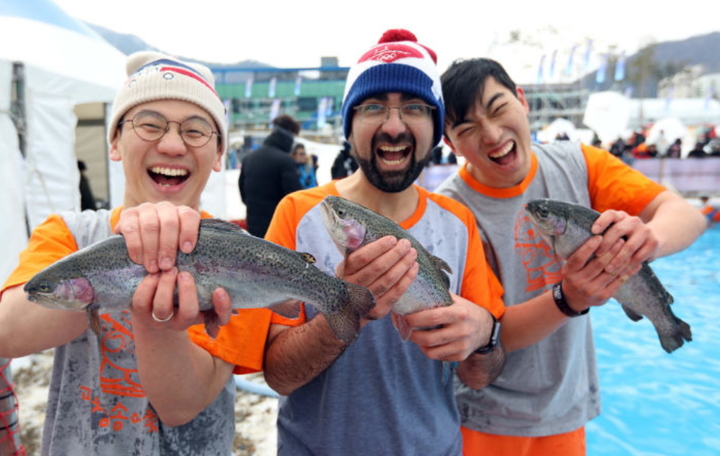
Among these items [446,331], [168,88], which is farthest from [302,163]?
[446,331]

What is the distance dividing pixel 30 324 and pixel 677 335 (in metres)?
3.23

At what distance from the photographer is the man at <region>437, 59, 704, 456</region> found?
260 centimetres

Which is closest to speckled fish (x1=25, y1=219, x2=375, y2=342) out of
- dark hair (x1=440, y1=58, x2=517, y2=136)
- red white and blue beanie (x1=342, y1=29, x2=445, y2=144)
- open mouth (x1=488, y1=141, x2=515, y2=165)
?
red white and blue beanie (x1=342, y1=29, x2=445, y2=144)

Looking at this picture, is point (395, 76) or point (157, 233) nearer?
point (157, 233)

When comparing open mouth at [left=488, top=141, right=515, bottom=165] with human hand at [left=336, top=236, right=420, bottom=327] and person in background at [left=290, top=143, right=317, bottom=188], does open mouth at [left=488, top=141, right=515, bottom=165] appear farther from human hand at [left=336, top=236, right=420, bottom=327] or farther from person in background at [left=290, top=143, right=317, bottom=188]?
person in background at [left=290, top=143, right=317, bottom=188]

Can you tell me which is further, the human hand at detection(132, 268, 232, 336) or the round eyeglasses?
the round eyeglasses

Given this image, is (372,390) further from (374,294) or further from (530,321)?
(530,321)

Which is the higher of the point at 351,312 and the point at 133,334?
the point at 351,312

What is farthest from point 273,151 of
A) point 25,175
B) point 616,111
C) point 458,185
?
point 616,111

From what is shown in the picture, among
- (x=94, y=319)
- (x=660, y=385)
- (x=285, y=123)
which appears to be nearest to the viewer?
(x=94, y=319)

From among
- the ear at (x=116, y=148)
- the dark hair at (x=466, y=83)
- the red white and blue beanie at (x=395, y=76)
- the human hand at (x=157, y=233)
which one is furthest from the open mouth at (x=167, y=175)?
the dark hair at (x=466, y=83)

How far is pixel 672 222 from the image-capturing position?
8.22 ft

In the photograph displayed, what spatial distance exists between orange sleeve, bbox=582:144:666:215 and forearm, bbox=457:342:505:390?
113 cm

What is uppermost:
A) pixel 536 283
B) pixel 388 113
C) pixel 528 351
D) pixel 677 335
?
pixel 388 113
